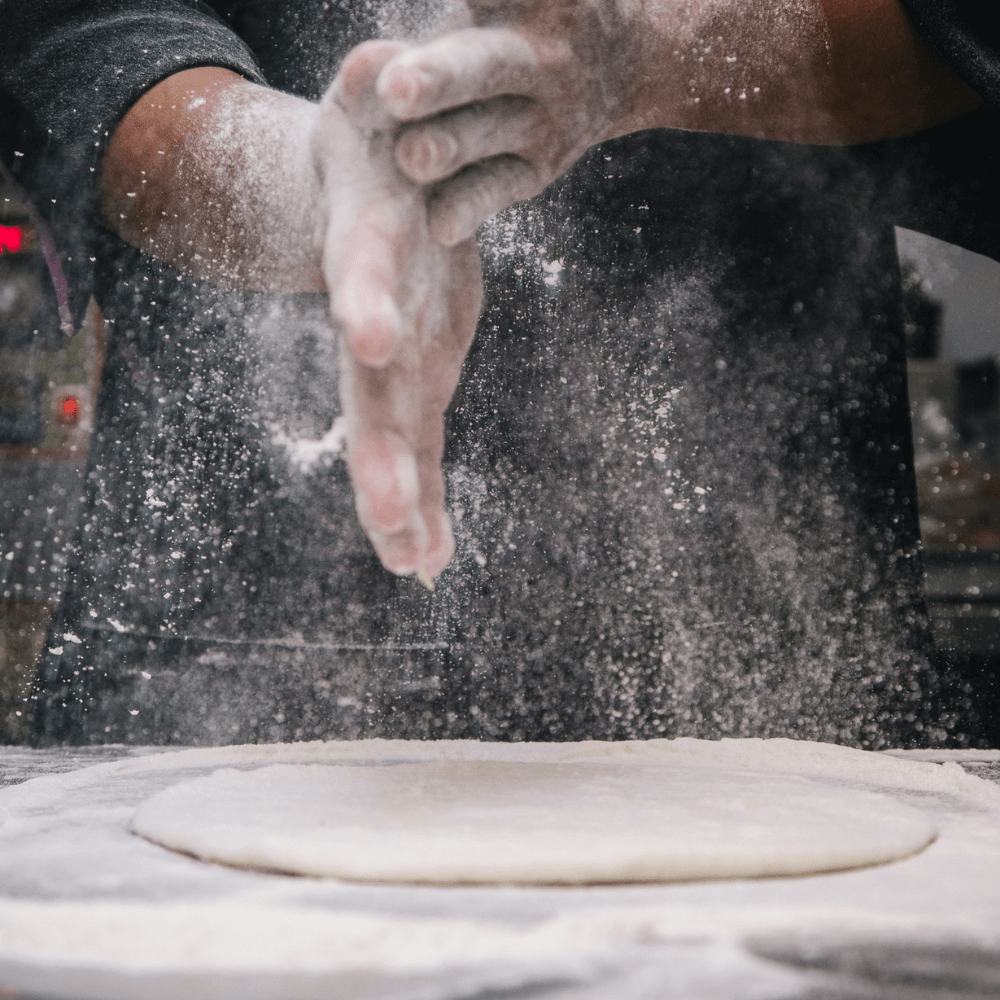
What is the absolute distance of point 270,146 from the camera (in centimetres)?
112

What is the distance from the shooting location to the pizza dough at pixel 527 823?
0.55m

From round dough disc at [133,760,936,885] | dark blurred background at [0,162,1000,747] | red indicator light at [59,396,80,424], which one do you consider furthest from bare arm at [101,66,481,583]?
red indicator light at [59,396,80,424]

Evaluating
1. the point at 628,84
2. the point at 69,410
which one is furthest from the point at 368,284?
the point at 69,410

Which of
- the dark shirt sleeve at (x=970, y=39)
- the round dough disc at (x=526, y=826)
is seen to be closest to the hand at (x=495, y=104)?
the dark shirt sleeve at (x=970, y=39)

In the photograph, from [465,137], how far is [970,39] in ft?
2.04

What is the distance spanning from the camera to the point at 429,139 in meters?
0.62

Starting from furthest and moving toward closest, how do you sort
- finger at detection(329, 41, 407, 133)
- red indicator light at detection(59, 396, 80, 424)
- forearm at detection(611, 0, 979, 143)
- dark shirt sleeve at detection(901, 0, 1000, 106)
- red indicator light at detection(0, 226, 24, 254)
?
red indicator light at detection(0, 226, 24, 254)
red indicator light at detection(59, 396, 80, 424)
forearm at detection(611, 0, 979, 143)
dark shirt sleeve at detection(901, 0, 1000, 106)
finger at detection(329, 41, 407, 133)

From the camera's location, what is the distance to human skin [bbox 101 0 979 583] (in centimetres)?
62

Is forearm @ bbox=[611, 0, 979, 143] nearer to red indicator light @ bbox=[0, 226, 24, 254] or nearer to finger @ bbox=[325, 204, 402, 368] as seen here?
finger @ bbox=[325, 204, 402, 368]

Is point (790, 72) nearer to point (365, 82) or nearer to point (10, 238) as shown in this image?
point (365, 82)

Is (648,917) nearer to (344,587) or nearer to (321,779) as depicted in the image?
(321,779)

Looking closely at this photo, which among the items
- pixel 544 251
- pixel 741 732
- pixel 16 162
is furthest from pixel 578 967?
pixel 16 162

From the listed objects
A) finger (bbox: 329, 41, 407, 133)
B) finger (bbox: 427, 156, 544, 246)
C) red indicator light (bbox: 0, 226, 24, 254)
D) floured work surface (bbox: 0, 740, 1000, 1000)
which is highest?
red indicator light (bbox: 0, 226, 24, 254)

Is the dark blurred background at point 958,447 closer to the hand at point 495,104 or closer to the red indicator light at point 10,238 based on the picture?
the red indicator light at point 10,238
